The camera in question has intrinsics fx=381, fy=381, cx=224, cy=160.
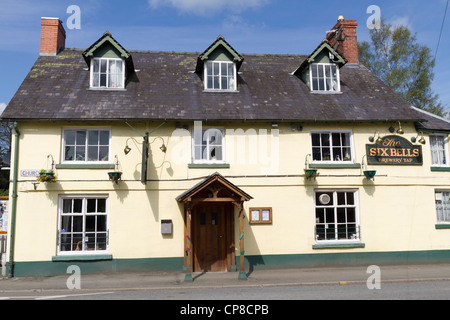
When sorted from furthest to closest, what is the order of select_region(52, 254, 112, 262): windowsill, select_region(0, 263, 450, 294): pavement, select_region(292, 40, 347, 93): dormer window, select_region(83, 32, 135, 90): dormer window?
select_region(292, 40, 347, 93): dormer window, select_region(83, 32, 135, 90): dormer window, select_region(52, 254, 112, 262): windowsill, select_region(0, 263, 450, 294): pavement

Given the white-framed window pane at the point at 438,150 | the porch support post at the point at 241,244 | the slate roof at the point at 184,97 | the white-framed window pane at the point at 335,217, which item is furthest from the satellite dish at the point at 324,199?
the white-framed window pane at the point at 438,150

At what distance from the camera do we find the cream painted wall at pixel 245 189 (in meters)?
13.3

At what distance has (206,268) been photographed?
1364cm

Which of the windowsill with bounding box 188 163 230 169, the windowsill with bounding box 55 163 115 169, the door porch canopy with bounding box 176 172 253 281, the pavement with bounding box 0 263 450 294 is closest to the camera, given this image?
the pavement with bounding box 0 263 450 294

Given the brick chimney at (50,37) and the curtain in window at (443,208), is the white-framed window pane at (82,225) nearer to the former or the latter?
the brick chimney at (50,37)

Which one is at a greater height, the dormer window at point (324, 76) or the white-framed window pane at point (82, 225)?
the dormer window at point (324, 76)

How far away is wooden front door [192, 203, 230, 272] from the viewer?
1371 centimetres

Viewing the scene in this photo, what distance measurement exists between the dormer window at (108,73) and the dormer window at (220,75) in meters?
3.43

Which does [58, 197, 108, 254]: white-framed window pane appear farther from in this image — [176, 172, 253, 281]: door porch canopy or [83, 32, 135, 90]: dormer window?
[83, 32, 135, 90]: dormer window

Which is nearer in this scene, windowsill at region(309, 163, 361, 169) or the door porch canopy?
the door porch canopy

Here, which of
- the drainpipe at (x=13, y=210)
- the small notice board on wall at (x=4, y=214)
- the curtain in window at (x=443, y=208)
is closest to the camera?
the drainpipe at (x=13, y=210)

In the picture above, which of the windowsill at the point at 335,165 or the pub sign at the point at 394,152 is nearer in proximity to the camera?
the windowsill at the point at 335,165

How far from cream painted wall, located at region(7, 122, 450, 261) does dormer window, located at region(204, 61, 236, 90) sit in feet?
7.21

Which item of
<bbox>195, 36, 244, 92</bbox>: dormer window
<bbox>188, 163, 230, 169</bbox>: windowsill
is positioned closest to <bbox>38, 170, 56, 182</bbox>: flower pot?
<bbox>188, 163, 230, 169</bbox>: windowsill
